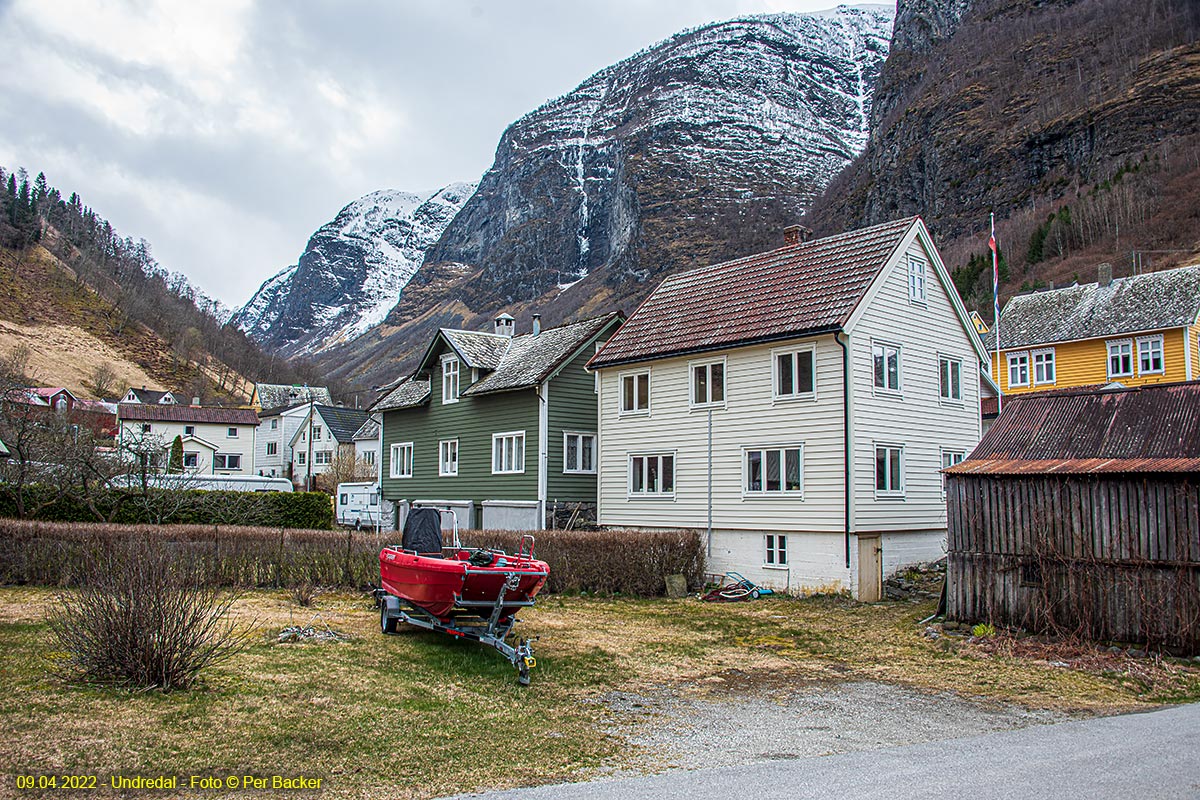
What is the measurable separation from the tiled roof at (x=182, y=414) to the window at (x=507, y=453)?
54012 millimetres

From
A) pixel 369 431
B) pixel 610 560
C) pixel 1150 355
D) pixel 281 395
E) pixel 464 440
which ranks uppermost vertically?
pixel 281 395

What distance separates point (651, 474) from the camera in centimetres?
2911

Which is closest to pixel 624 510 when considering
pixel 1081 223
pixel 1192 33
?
pixel 1081 223

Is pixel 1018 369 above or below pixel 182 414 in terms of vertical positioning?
above

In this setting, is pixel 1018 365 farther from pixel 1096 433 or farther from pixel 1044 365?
pixel 1096 433

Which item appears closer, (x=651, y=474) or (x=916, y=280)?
(x=916, y=280)

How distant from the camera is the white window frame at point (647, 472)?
2814 cm

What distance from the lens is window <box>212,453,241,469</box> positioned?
274ft

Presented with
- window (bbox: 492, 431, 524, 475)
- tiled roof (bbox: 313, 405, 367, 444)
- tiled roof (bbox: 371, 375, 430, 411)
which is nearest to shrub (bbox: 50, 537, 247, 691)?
window (bbox: 492, 431, 524, 475)

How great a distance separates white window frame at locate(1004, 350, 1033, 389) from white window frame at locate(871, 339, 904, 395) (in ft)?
95.9

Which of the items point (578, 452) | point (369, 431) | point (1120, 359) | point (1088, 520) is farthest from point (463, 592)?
point (369, 431)

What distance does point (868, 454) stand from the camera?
79.8 ft

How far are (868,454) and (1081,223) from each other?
78.7 metres

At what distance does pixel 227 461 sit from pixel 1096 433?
3139 inches
